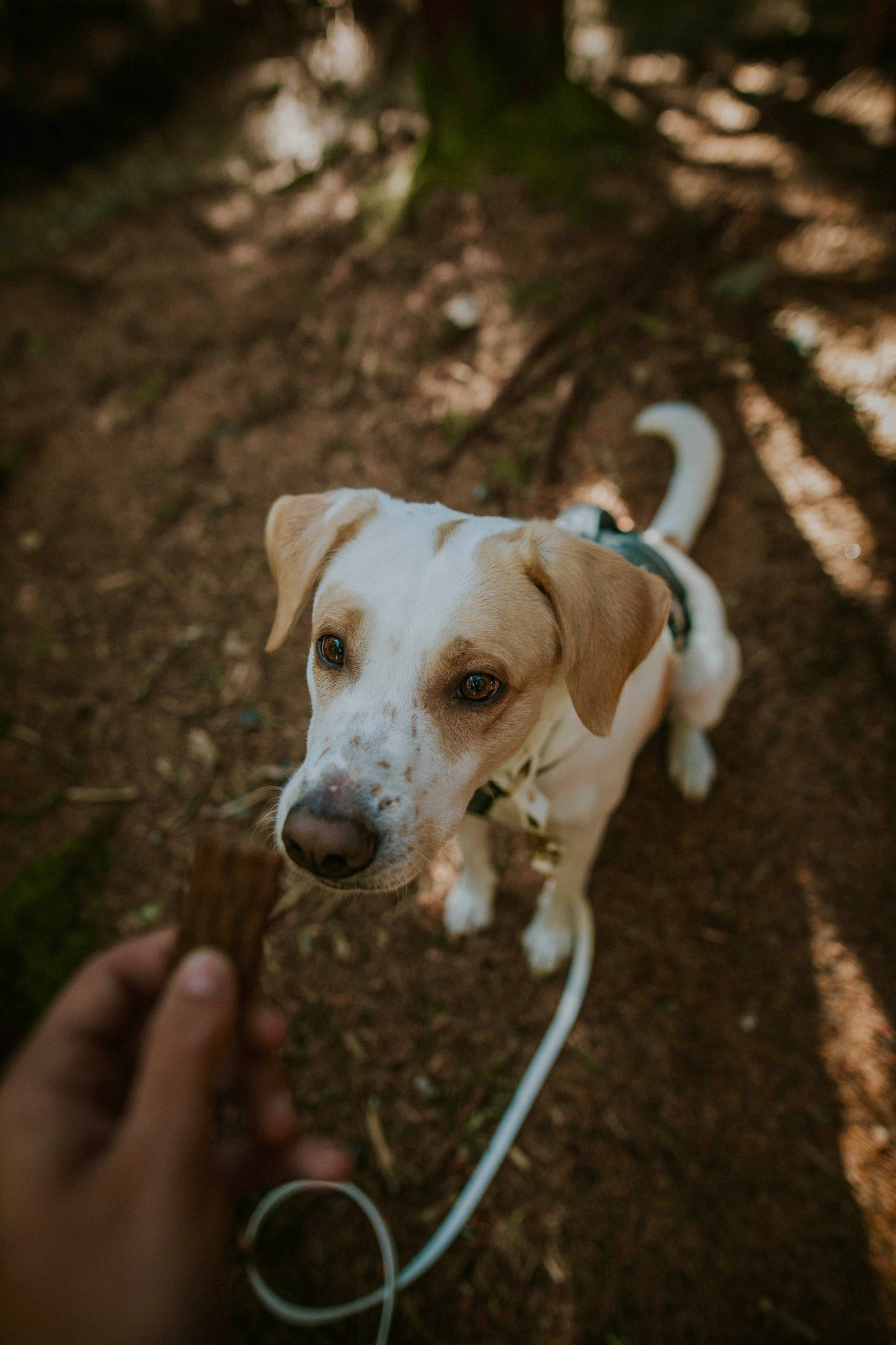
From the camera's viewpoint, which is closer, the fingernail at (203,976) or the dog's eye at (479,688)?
the fingernail at (203,976)

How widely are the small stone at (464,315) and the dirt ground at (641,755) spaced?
0.11 metres

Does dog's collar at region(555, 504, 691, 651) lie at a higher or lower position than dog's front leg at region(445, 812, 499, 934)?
higher

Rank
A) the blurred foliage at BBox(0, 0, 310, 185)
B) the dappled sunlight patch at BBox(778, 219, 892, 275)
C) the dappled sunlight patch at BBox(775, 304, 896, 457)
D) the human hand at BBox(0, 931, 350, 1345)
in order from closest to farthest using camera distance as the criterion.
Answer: the human hand at BBox(0, 931, 350, 1345)
the dappled sunlight patch at BBox(775, 304, 896, 457)
the dappled sunlight patch at BBox(778, 219, 892, 275)
the blurred foliage at BBox(0, 0, 310, 185)

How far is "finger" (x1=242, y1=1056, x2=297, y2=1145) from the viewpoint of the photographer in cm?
200

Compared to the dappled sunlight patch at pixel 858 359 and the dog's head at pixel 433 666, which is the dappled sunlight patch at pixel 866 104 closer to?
the dappled sunlight patch at pixel 858 359

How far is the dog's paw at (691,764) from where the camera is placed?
11.0 feet

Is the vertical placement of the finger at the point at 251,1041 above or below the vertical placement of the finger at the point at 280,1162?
above

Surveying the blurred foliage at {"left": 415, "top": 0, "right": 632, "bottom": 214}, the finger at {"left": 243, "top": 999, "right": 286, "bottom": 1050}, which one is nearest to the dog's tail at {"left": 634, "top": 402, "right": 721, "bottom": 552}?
the blurred foliage at {"left": 415, "top": 0, "right": 632, "bottom": 214}

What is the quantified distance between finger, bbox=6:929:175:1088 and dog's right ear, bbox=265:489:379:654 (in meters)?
1.01

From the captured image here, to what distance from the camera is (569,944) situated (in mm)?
3016

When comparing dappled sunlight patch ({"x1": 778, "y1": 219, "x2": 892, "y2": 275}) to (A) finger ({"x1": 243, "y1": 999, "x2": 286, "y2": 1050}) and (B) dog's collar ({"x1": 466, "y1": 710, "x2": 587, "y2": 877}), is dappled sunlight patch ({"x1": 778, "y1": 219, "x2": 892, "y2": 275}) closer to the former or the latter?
(B) dog's collar ({"x1": 466, "y1": 710, "x2": 587, "y2": 877})

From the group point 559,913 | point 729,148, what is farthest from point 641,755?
point 729,148

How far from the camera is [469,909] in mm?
3129

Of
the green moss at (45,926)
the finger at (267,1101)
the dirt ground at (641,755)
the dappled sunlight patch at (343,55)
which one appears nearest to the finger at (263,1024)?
the finger at (267,1101)
